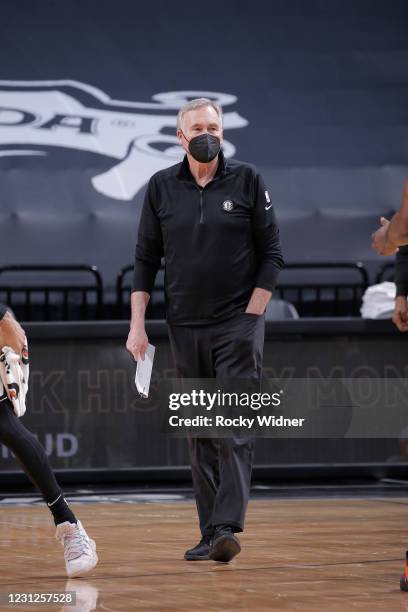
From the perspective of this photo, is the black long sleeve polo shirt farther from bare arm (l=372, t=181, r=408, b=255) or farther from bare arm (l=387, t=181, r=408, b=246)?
bare arm (l=387, t=181, r=408, b=246)

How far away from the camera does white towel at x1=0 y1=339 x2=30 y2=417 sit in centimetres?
538

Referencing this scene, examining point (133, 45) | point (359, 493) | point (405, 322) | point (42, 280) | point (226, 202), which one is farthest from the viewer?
point (133, 45)

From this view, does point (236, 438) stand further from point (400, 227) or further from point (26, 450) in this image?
point (400, 227)

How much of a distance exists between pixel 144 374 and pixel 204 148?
3.61 feet

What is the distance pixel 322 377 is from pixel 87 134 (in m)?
5.41

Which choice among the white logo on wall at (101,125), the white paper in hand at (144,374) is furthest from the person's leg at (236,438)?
the white logo on wall at (101,125)

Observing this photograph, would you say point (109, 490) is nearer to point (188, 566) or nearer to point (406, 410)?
point (406, 410)

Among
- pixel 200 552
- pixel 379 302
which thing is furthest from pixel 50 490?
pixel 379 302

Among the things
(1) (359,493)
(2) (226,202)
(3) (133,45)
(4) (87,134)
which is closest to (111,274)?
(4) (87,134)

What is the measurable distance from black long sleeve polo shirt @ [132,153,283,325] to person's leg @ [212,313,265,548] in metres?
0.09

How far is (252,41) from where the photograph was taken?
14766mm

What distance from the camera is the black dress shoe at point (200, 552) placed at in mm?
5938

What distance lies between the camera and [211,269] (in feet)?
19.8

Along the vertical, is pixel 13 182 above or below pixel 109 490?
above
